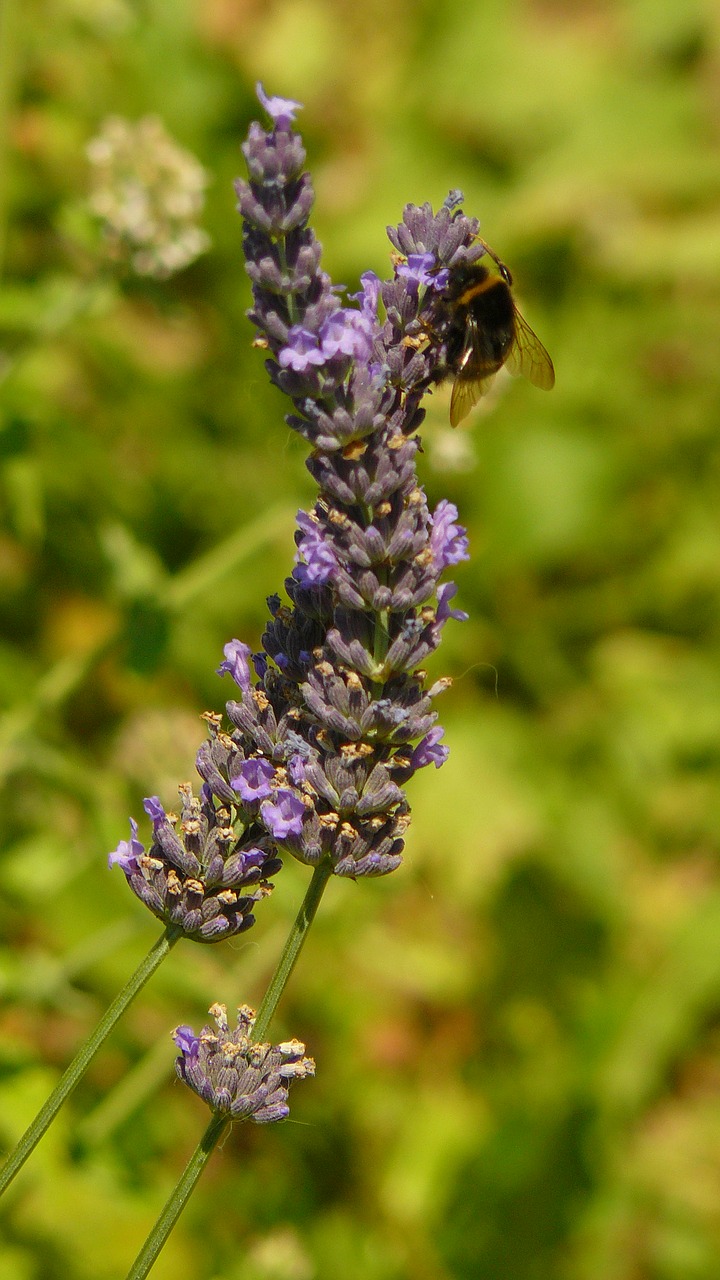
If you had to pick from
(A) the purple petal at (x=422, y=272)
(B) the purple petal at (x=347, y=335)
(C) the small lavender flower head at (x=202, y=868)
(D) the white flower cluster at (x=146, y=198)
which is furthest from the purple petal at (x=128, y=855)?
(D) the white flower cluster at (x=146, y=198)

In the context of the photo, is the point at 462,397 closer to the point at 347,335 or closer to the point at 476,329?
the point at 476,329

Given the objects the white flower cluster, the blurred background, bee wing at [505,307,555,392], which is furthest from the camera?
the blurred background

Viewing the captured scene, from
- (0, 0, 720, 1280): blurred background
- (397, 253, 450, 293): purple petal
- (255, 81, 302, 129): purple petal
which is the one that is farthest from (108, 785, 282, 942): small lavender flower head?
(0, 0, 720, 1280): blurred background

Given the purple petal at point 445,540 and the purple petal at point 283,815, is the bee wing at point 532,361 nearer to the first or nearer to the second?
the purple petal at point 445,540

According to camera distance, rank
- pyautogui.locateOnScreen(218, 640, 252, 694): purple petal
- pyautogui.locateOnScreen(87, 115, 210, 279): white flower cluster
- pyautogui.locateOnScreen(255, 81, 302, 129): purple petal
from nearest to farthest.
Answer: pyautogui.locateOnScreen(255, 81, 302, 129): purple petal < pyautogui.locateOnScreen(218, 640, 252, 694): purple petal < pyautogui.locateOnScreen(87, 115, 210, 279): white flower cluster

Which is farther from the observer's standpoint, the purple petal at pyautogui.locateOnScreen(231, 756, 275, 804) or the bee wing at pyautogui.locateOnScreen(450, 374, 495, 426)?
the bee wing at pyautogui.locateOnScreen(450, 374, 495, 426)

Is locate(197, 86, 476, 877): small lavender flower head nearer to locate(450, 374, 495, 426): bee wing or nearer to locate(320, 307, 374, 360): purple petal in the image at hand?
locate(320, 307, 374, 360): purple petal

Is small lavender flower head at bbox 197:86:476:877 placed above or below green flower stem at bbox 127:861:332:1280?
above
